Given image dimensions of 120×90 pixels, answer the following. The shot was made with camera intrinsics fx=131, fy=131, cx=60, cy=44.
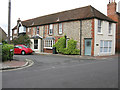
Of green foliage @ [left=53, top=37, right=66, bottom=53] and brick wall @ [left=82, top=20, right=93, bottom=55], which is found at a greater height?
brick wall @ [left=82, top=20, right=93, bottom=55]

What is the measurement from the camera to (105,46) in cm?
2006

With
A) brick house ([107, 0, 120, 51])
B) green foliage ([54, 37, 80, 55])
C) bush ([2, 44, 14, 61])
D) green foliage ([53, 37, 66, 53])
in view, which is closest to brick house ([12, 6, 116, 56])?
green foliage ([54, 37, 80, 55])

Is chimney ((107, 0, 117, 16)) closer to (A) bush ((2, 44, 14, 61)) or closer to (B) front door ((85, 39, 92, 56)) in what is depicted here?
(B) front door ((85, 39, 92, 56))

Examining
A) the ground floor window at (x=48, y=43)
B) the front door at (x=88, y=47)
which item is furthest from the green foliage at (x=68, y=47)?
the ground floor window at (x=48, y=43)

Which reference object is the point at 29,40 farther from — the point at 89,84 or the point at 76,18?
the point at 89,84

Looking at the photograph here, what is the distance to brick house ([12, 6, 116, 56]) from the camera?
18.6 metres

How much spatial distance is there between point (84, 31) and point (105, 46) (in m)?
4.14

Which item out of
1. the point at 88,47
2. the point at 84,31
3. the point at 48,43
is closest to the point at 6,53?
the point at 88,47

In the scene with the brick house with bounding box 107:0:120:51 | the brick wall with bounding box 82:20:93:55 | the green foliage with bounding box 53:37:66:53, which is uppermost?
the brick house with bounding box 107:0:120:51

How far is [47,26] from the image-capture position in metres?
24.6

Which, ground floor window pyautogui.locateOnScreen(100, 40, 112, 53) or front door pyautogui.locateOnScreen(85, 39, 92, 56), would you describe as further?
ground floor window pyautogui.locateOnScreen(100, 40, 112, 53)

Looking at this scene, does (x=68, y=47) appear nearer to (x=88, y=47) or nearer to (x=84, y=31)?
(x=88, y=47)

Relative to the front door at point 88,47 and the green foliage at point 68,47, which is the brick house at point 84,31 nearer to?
the front door at point 88,47

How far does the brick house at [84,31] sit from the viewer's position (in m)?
18.6
